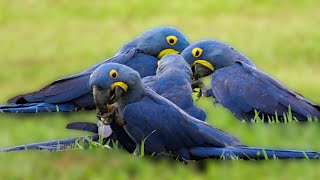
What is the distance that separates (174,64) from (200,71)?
2.20 ft

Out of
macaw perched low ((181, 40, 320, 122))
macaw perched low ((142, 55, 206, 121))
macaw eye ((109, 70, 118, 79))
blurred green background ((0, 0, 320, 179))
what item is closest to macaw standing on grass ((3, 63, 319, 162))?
macaw eye ((109, 70, 118, 79))

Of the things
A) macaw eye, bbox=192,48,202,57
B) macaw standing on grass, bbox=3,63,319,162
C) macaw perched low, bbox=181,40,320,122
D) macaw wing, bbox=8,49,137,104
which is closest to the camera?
macaw standing on grass, bbox=3,63,319,162

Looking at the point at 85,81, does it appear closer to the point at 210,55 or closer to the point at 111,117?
the point at 210,55

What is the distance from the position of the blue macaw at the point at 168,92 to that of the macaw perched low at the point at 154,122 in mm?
93

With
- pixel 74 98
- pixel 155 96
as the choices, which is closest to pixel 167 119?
pixel 155 96

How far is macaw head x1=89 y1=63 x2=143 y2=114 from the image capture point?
18.2 ft

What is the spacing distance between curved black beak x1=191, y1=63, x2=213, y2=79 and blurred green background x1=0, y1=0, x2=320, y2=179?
0.76ft

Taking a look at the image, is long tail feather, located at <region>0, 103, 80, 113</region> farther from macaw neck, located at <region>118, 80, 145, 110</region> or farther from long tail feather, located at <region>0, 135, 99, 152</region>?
macaw neck, located at <region>118, 80, 145, 110</region>

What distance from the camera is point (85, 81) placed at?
691 centimetres

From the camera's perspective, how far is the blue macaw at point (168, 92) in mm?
5660

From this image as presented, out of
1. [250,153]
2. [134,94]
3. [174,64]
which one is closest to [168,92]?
[174,64]

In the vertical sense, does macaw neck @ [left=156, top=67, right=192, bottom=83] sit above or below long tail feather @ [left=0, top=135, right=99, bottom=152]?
above

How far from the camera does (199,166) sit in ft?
17.6

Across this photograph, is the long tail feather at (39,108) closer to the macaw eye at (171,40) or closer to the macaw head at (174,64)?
the macaw eye at (171,40)
